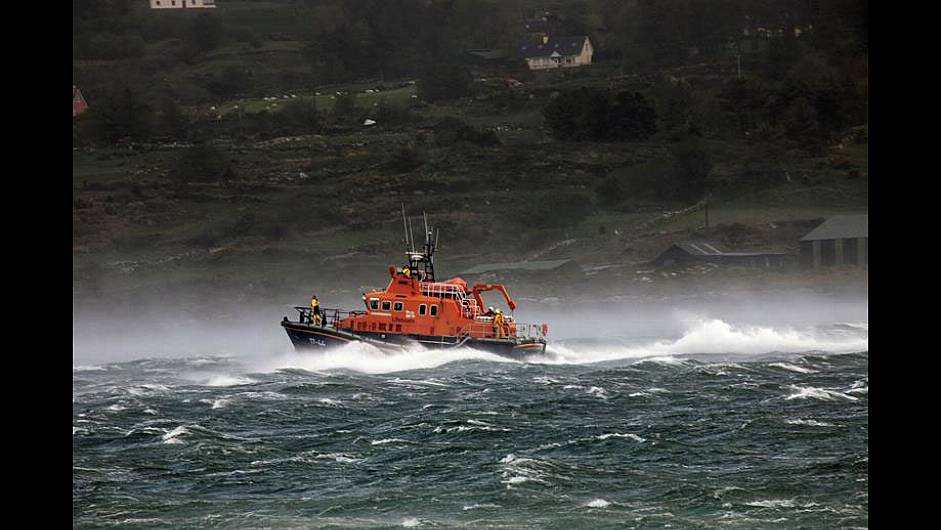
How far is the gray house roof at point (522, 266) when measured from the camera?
92.1m

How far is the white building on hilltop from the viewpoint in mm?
116250

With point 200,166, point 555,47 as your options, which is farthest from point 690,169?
point 200,166

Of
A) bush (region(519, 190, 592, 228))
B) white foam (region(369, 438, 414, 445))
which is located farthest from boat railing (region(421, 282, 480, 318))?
bush (region(519, 190, 592, 228))

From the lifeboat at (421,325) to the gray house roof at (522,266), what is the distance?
115ft

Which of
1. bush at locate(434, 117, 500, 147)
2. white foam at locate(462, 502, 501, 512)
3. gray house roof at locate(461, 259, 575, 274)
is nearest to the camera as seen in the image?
white foam at locate(462, 502, 501, 512)

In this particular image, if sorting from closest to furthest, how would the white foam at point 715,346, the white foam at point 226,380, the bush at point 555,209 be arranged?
the white foam at point 226,380 < the white foam at point 715,346 < the bush at point 555,209

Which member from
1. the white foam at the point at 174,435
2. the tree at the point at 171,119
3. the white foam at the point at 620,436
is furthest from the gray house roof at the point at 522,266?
the white foam at the point at 620,436

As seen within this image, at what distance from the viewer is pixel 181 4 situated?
116m

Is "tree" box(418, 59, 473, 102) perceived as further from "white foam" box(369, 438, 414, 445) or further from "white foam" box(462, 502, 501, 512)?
"white foam" box(462, 502, 501, 512)

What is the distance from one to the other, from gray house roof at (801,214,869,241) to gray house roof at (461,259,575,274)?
15012mm

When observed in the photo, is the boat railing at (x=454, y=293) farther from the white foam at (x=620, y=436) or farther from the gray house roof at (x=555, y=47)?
the gray house roof at (x=555, y=47)

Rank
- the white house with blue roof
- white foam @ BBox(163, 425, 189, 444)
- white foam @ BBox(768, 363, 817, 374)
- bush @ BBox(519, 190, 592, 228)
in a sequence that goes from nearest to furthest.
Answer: white foam @ BBox(163, 425, 189, 444) < white foam @ BBox(768, 363, 817, 374) < bush @ BBox(519, 190, 592, 228) < the white house with blue roof
